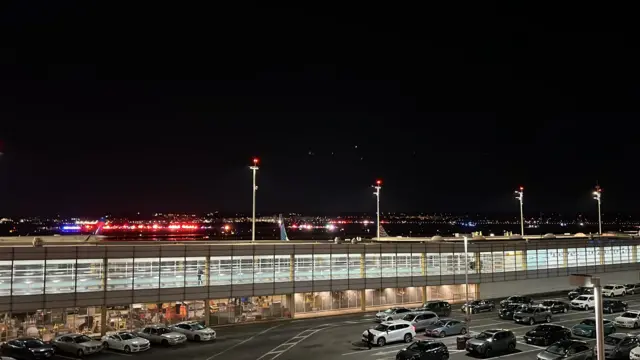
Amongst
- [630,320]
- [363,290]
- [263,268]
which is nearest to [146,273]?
[263,268]

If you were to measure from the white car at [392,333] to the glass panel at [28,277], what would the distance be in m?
22.4

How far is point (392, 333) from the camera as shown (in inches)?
1367

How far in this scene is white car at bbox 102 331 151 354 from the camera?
3284 centimetres

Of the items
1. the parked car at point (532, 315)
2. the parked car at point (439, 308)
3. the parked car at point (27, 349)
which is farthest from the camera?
the parked car at point (439, 308)

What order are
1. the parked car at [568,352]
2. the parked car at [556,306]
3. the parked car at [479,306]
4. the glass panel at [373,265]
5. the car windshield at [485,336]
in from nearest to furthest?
1. the parked car at [568,352]
2. the car windshield at [485,336]
3. the parked car at [556,306]
4. the parked car at [479,306]
5. the glass panel at [373,265]

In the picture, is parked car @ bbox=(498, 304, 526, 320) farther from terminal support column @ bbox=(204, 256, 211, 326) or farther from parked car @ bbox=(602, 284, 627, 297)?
terminal support column @ bbox=(204, 256, 211, 326)

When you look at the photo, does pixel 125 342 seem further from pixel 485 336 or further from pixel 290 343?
pixel 485 336

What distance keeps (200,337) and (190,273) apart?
6484 millimetres

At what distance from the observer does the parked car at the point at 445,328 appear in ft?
121

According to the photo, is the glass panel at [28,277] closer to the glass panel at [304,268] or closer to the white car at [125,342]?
the white car at [125,342]

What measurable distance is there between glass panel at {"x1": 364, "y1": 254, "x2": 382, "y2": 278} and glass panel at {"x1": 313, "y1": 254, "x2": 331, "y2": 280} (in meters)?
3.99

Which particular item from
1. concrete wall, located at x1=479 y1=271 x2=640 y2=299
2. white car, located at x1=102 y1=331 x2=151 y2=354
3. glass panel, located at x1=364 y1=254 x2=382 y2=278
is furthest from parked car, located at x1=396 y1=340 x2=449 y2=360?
concrete wall, located at x1=479 y1=271 x2=640 y2=299

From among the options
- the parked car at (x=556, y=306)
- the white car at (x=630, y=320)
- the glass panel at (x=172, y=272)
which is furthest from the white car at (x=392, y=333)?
the parked car at (x=556, y=306)

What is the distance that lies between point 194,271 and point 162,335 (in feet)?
23.1
